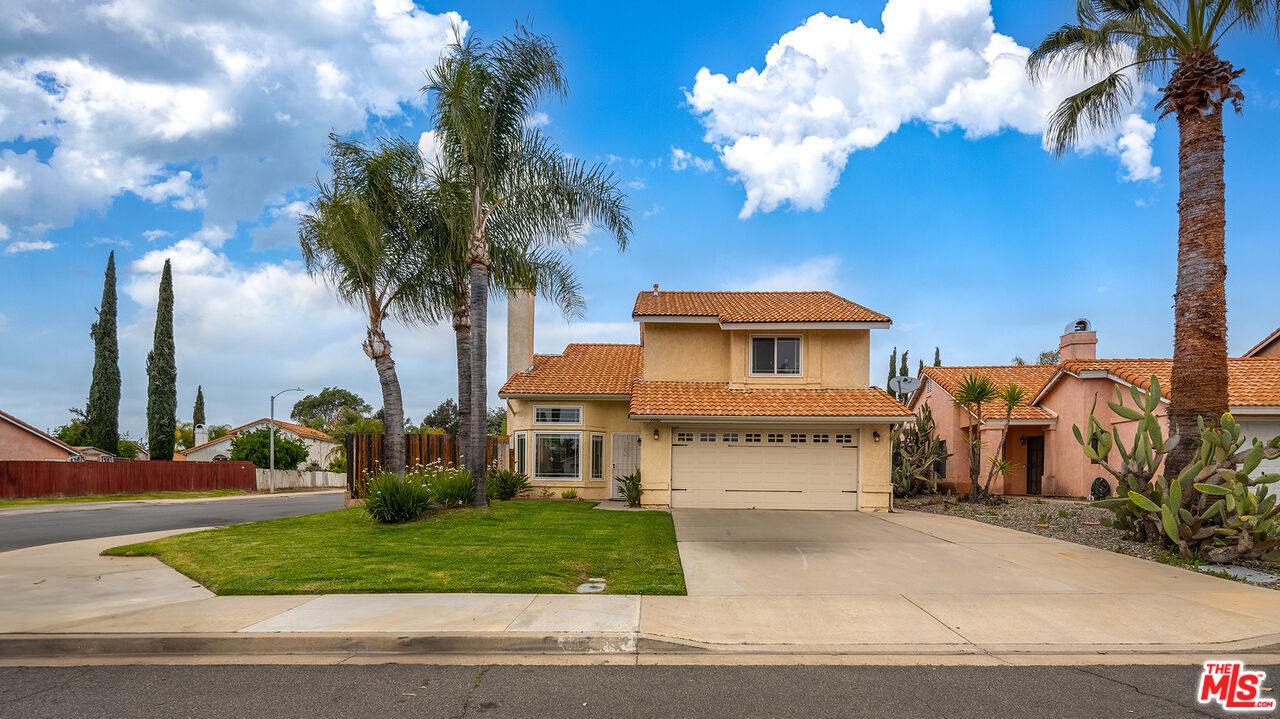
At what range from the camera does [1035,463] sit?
23.9 meters

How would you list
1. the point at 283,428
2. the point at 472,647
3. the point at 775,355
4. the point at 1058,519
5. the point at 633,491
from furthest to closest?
the point at 283,428 → the point at 775,355 → the point at 633,491 → the point at 1058,519 → the point at 472,647

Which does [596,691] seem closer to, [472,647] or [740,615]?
[472,647]

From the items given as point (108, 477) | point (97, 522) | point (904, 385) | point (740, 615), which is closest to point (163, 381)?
point (108, 477)

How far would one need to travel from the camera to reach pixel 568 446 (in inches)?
800

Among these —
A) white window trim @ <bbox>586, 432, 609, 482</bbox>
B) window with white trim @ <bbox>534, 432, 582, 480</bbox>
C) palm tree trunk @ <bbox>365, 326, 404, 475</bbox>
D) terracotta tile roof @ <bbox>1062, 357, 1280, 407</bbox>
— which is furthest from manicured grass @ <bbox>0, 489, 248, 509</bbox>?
terracotta tile roof @ <bbox>1062, 357, 1280, 407</bbox>

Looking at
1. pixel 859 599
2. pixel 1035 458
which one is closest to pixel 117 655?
pixel 859 599

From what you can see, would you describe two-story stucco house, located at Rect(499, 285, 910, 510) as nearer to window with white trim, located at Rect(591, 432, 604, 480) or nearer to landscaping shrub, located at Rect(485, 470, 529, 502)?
window with white trim, located at Rect(591, 432, 604, 480)

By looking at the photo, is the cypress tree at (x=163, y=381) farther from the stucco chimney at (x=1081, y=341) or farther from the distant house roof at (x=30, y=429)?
the stucco chimney at (x=1081, y=341)

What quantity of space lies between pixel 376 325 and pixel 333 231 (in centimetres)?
236

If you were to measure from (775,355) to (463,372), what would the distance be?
844 cm

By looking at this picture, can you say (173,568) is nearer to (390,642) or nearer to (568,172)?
(390,642)

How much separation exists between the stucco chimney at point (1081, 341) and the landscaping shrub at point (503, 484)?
60.7 ft

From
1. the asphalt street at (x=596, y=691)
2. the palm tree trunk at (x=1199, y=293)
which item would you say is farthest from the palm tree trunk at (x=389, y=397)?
the palm tree trunk at (x=1199, y=293)

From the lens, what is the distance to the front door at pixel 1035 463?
23641 millimetres
